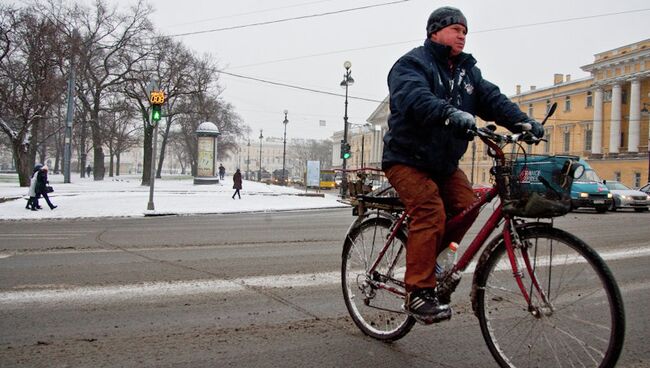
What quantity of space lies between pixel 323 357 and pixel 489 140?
1.58 metres

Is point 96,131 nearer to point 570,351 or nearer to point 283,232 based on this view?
point 283,232

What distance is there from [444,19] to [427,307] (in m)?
1.70

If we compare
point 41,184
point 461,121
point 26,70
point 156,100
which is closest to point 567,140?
point 26,70

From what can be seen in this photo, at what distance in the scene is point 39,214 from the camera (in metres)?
15.6

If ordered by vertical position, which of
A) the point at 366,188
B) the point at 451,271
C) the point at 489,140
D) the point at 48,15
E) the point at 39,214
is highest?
the point at 48,15

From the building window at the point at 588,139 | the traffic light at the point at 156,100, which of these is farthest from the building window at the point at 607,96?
the traffic light at the point at 156,100

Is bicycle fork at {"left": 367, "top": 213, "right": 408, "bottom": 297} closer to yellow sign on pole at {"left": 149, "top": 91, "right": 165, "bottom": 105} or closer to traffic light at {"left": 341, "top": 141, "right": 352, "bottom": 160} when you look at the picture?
yellow sign on pole at {"left": 149, "top": 91, "right": 165, "bottom": 105}

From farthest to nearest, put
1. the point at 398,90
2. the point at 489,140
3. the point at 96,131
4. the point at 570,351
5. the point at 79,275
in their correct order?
1. the point at 96,131
2. the point at 79,275
3. the point at 398,90
4. the point at 489,140
5. the point at 570,351

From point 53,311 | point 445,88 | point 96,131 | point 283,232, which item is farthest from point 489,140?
point 96,131

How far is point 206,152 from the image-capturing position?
3753cm

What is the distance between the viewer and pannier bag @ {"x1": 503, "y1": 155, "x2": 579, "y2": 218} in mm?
2422

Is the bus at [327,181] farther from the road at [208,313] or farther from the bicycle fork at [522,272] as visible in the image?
the bicycle fork at [522,272]

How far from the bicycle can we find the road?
418 mm

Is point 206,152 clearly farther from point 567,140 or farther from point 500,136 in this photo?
point 567,140
